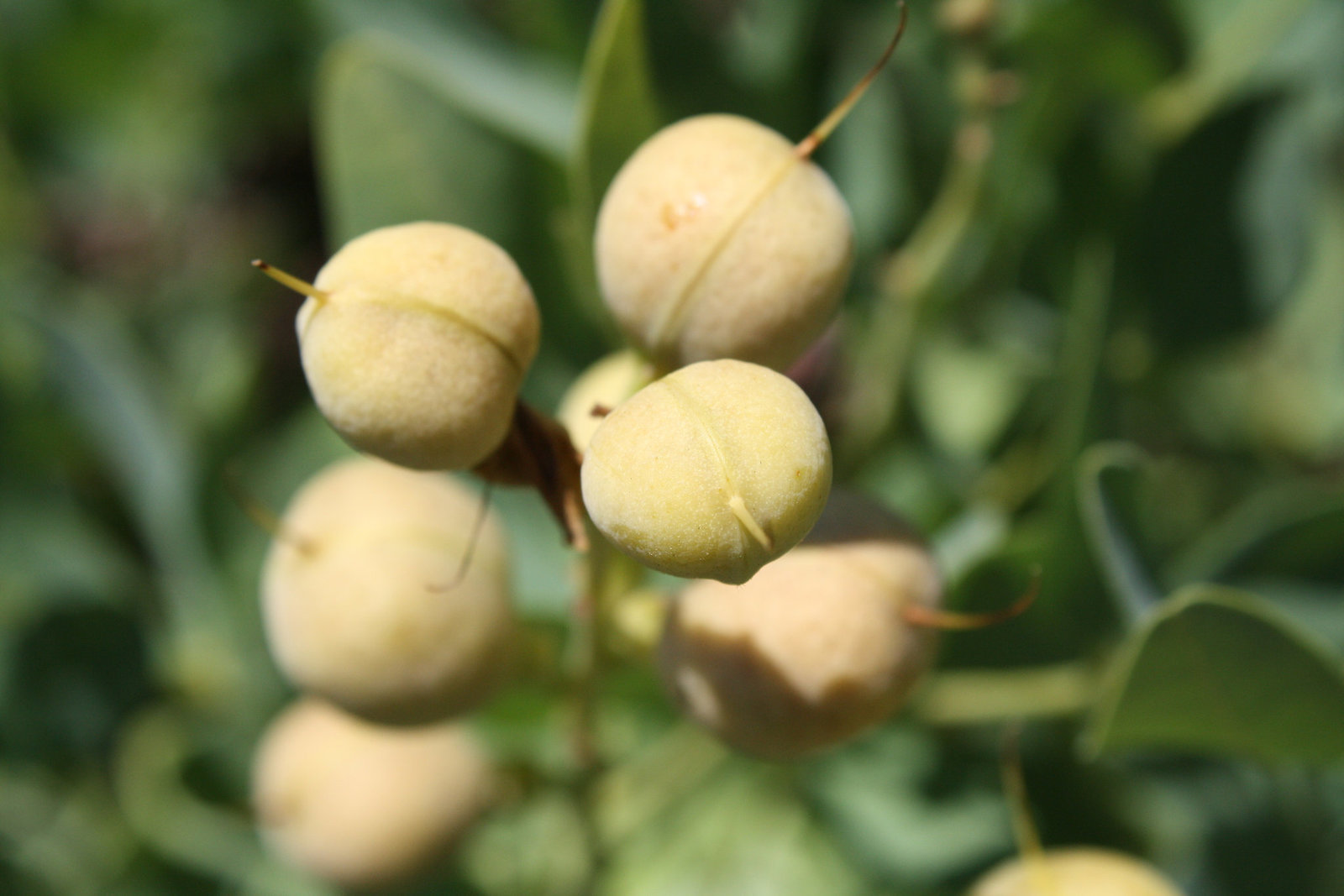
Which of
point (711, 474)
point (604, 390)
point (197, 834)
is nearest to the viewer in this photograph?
point (711, 474)

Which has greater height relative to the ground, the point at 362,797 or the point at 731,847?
the point at 362,797

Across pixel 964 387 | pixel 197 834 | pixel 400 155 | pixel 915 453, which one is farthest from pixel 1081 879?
pixel 197 834

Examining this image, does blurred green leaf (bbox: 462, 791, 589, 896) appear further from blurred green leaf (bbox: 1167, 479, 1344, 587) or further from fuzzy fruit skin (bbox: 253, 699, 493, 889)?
blurred green leaf (bbox: 1167, 479, 1344, 587)

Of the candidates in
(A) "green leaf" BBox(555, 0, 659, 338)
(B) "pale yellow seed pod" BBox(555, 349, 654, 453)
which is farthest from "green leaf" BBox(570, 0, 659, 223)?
(B) "pale yellow seed pod" BBox(555, 349, 654, 453)

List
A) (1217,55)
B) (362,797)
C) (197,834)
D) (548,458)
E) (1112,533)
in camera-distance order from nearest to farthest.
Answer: (548,458) → (1112,533) → (362,797) → (1217,55) → (197,834)

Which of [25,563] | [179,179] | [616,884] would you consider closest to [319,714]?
[616,884]

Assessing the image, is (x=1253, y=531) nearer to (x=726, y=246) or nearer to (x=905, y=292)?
(x=905, y=292)

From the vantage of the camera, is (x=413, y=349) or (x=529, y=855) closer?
(x=413, y=349)
